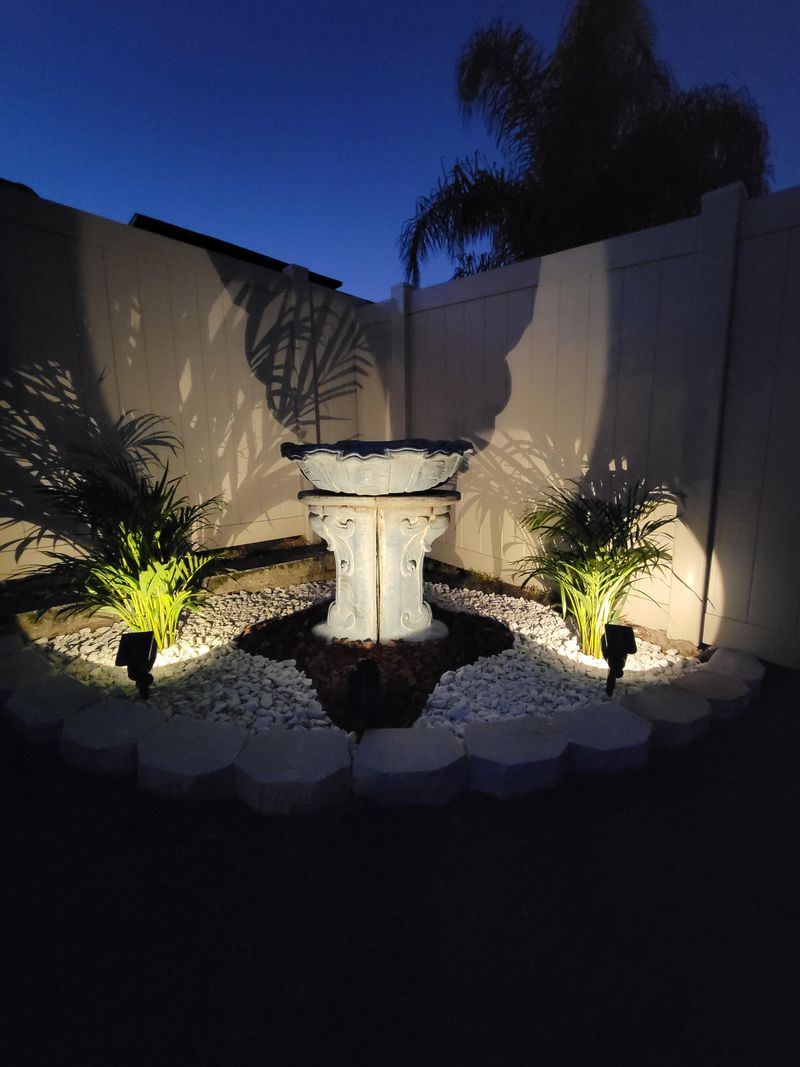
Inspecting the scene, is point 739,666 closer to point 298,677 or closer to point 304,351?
point 298,677

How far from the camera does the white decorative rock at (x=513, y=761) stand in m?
1.48

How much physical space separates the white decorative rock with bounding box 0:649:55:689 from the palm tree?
6831mm

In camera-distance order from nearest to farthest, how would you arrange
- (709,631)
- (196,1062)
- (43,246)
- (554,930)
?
(196,1062)
(554,930)
(709,631)
(43,246)

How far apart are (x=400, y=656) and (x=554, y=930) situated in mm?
1273

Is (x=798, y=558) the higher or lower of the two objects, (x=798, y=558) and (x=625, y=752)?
the higher

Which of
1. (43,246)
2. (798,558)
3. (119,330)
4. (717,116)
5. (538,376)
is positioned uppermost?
(717,116)

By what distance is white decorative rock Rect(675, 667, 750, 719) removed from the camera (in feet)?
6.17

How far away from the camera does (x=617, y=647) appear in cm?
182

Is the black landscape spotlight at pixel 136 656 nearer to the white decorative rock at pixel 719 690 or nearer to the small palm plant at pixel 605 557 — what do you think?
the small palm plant at pixel 605 557

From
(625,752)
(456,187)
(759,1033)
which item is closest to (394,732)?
(625,752)

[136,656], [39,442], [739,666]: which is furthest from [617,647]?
[39,442]

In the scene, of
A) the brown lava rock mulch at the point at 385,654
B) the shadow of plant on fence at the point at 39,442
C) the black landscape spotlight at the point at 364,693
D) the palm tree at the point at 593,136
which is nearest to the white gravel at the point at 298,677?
the brown lava rock mulch at the point at 385,654

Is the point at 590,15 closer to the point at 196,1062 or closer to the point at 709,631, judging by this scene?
the point at 709,631

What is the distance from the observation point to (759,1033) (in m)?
0.87
